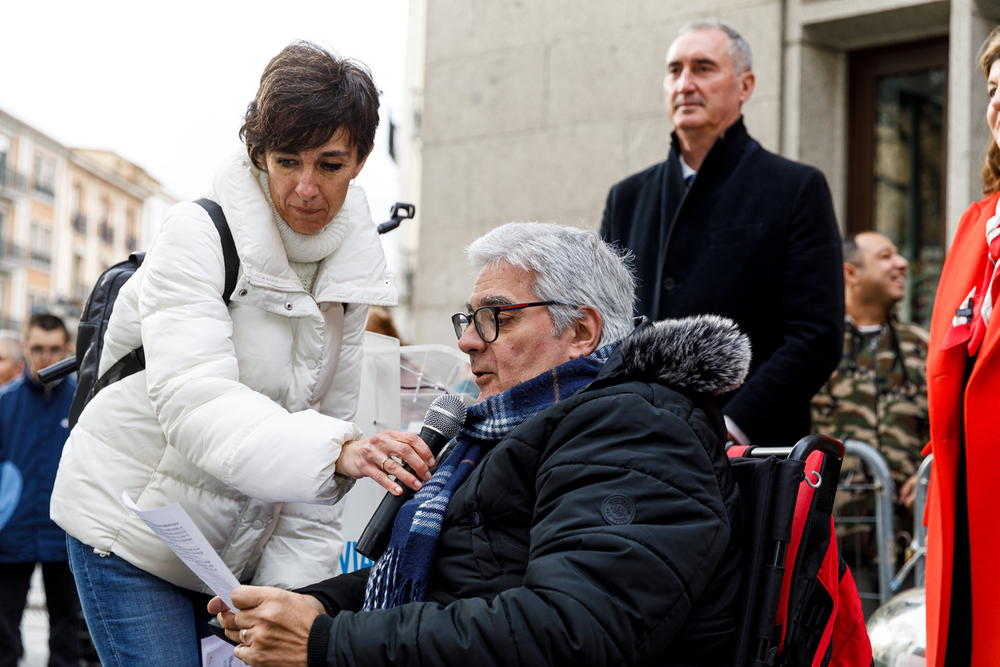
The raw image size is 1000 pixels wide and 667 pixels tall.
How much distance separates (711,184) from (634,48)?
11.9ft

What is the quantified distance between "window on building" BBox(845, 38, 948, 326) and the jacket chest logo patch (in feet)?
17.0

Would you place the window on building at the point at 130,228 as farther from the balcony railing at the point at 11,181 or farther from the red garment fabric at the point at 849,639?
the red garment fabric at the point at 849,639

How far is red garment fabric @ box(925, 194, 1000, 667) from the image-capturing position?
2600 mm

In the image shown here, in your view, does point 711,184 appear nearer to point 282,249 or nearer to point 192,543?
point 282,249

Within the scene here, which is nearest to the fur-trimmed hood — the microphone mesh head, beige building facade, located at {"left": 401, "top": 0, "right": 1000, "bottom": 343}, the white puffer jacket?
the microphone mesh head

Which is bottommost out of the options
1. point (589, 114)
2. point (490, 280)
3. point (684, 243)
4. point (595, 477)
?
point (595, 477)

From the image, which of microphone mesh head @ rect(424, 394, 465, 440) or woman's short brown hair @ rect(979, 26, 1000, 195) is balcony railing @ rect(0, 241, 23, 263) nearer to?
microphone mesh head @ rect(424, 394, 465, 440)

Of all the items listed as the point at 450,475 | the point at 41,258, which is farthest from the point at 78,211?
the point at 450,475

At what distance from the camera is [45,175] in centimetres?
7075

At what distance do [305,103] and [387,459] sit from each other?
89 centimetres

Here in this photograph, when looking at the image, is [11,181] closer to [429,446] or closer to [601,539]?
[429,446]

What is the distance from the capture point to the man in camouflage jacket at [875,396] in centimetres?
498


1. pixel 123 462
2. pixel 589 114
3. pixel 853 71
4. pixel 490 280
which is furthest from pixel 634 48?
pixel 123 462

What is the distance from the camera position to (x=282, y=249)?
2502mm
